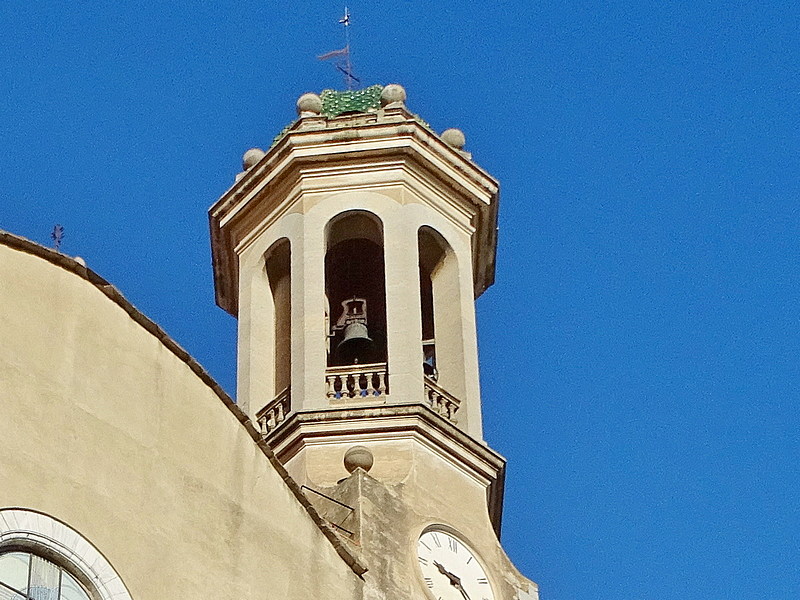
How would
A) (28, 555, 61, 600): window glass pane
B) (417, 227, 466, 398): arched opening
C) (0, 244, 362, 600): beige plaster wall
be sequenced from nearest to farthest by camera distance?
(28, 555, 61, 600): window glass pane → (0, 244, 362, 600): beige plaster wall → (417, 227, 466, 398): arched opening

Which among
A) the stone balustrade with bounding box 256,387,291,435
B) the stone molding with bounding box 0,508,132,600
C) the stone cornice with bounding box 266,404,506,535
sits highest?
the stone balustrade with bounding box 256,387,291,435

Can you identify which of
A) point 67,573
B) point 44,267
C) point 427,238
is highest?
point 427,238

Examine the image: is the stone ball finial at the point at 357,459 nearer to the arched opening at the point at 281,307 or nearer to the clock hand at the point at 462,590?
the clock hand at the point at 462,590

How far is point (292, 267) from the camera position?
23.5 m

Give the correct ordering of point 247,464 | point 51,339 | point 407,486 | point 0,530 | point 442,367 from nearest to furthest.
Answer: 1. point 0,530
2. point 51,339
3. point 247,464
4. point 407,486
5. point 442,367

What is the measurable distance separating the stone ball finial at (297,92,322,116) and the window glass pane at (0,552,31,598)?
963 centimetres

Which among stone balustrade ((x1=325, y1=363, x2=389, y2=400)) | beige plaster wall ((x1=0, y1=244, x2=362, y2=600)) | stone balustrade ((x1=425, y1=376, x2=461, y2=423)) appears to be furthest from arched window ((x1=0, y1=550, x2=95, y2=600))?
stone balustrade ((x1=425, y1=376, x2=461, y2=423))

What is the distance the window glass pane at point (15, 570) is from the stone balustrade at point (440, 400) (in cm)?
766

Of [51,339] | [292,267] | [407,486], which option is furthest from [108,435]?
[292,267]

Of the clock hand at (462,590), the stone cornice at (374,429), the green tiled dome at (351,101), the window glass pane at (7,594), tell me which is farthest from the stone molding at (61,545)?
the green tiled dome at (351,101)

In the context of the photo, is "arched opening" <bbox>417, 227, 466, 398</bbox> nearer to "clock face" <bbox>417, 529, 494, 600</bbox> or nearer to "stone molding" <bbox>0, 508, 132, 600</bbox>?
"clock face" <bbox>417, 529, 494, 600</bbox>

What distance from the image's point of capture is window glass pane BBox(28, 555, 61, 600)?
15469mm

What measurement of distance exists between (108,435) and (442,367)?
24.2ft

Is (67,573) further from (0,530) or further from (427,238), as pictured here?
(427,238)
